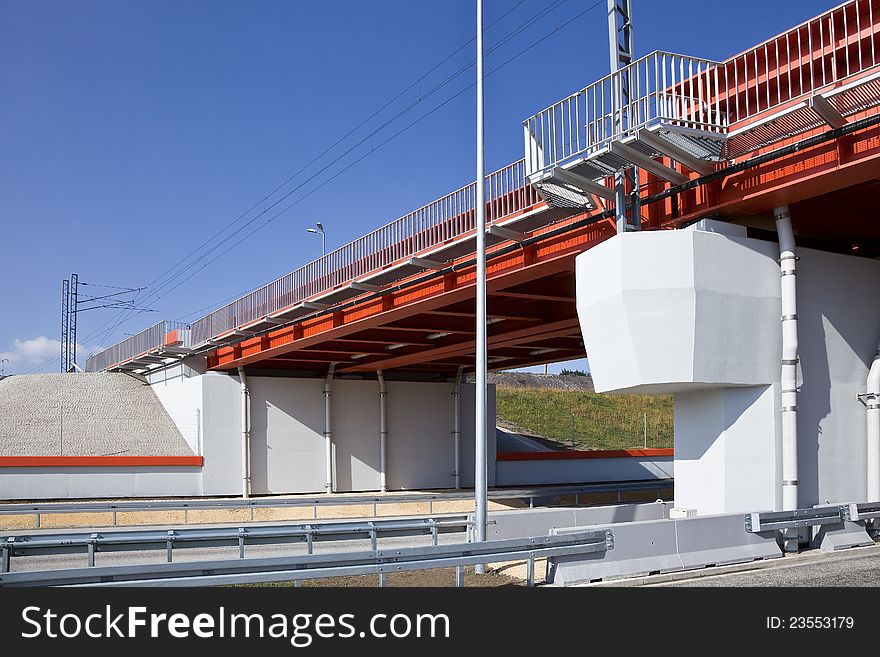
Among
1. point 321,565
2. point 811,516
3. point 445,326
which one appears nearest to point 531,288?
point 445,326

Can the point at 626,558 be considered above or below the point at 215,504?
above

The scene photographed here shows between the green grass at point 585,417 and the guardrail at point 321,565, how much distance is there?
57594mm

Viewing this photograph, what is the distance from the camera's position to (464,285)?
23141 mm

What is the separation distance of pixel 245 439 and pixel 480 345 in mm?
25373

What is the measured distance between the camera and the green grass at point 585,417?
73.2 meters

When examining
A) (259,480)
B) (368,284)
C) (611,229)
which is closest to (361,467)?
(259,480)

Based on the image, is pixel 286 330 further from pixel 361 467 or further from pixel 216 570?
pixel 216 570

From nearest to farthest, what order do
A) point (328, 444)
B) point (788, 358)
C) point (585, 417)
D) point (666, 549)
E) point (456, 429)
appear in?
1. point (666, 549)
2. point (788, 358)
3. point (328, 444)
4. point (456, 429)
5. point (585, 417)

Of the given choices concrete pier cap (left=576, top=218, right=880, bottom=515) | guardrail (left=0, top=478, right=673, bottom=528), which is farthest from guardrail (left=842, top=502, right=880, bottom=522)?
guardrail (left=0, top=478, right=673, bottom=528)

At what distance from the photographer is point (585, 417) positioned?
81.1 meters

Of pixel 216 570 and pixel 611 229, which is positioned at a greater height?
pixel 611 229

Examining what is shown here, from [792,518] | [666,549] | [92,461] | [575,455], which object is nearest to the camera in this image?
[666,549]

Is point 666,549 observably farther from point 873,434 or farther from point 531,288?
point 531,288

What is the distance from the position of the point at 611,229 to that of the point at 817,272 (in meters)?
3.91
